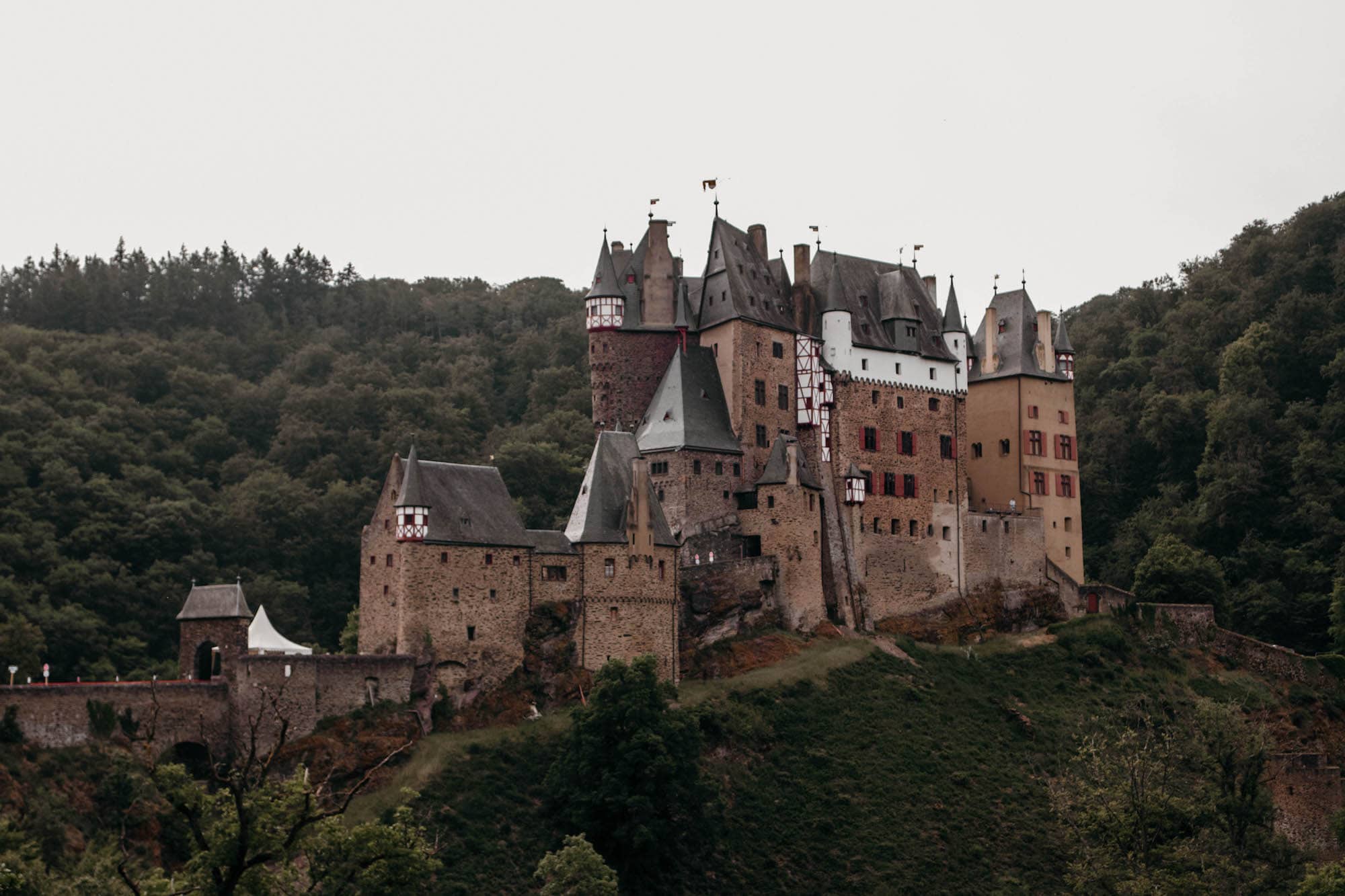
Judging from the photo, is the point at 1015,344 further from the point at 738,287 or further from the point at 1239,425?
the point at 1239,425

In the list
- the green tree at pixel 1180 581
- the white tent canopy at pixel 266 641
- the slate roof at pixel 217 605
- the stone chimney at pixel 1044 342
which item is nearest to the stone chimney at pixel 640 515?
the white tent canopy at pixel 266 641

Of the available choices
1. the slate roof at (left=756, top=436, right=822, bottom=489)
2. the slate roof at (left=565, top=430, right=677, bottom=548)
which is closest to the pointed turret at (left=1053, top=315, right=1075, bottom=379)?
the slate roof at (left=756, top=436, right=822, bottom=489)

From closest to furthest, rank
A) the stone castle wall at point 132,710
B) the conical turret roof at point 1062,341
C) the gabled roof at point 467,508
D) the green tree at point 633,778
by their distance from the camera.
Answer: the stone castle wall at point 132,710 → the green tree at point 633,778 → the gabled roof at point 467,508 → the conical turret roof at point 1062,341

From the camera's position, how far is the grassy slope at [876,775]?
59562mm

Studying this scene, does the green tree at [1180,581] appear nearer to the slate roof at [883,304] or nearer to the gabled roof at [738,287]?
the slate roof at [883,304]

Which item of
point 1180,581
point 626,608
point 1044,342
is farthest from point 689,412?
point 1180,581

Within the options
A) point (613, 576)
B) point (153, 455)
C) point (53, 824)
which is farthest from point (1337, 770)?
point (153, 455)

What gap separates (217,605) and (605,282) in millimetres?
20402

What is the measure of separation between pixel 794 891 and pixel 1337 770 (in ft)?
67.3

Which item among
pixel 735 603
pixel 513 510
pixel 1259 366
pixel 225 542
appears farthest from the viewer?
pixel 1259 366

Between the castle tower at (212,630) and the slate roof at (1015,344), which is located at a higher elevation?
the slate roof at (1015,344)

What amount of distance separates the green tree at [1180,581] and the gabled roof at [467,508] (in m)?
28.8

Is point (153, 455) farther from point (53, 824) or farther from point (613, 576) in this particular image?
point (53, 824)

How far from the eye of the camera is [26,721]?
5609 centimetres
